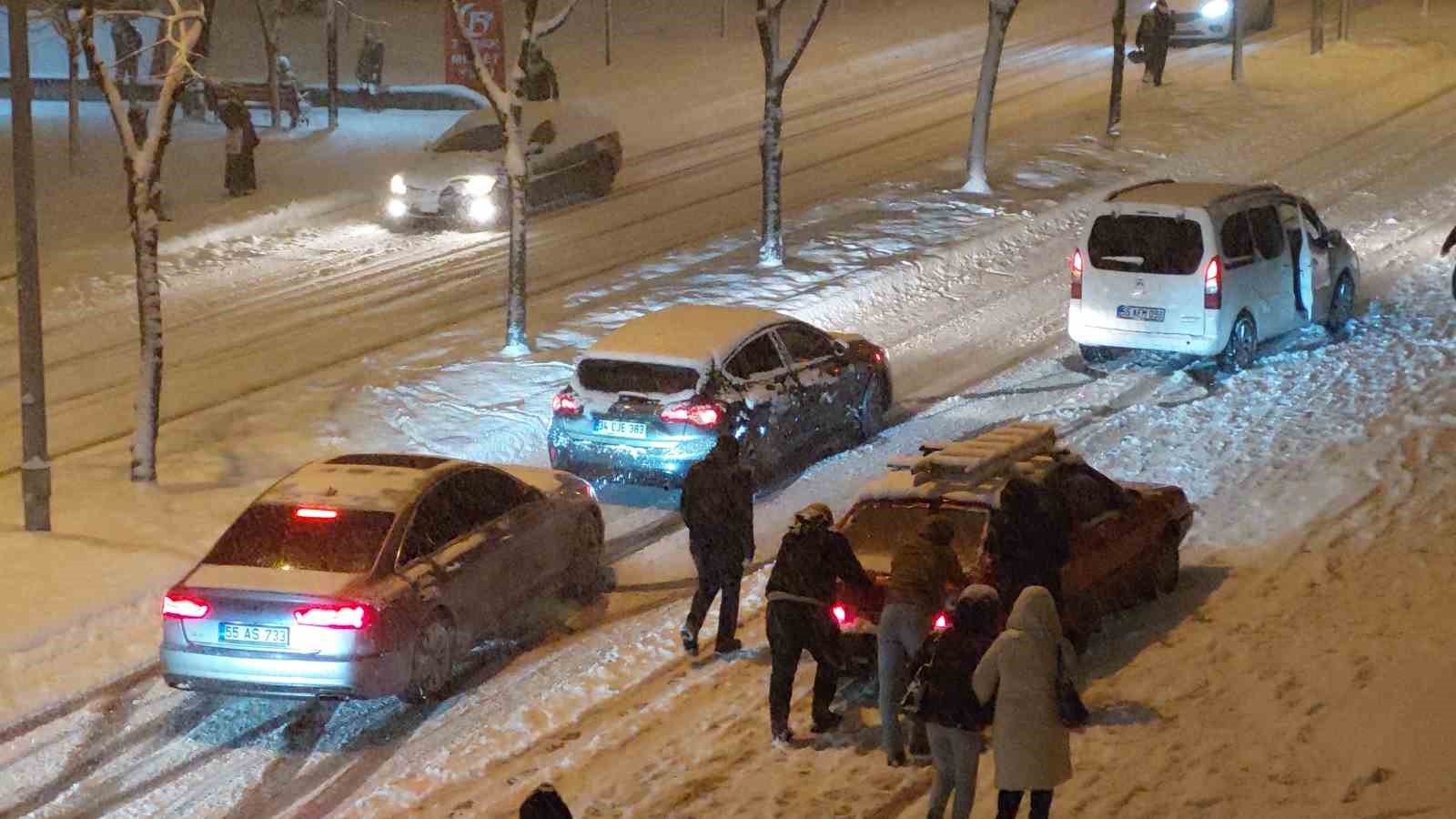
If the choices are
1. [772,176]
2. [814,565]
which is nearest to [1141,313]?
[772,176]

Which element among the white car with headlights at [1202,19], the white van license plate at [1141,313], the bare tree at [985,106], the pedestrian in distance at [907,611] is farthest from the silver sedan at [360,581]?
the white car with headlights at [1202,19]

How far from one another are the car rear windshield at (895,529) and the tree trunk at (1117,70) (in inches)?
873

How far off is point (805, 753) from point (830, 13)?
45083mm

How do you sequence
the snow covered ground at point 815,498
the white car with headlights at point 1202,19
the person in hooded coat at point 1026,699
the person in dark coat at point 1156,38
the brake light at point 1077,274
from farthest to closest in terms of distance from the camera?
the white car with headlights at point 1202,19 → the person in dark coat at point 1156,38 → the brake light at point 1077,274 → the snow covered ground at point 815,498 → the person in hooded coat at point 1026,699

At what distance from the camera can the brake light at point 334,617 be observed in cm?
1023

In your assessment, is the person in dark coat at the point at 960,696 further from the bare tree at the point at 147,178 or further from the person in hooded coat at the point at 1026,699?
the bare tree at the point at 147,178

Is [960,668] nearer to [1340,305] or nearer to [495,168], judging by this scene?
[1340,305]

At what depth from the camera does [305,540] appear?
427 inches

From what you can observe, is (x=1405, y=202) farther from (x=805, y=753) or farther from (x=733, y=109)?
(x=805, y=753)

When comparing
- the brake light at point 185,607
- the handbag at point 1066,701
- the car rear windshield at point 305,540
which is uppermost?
the handbag at point 1066,701

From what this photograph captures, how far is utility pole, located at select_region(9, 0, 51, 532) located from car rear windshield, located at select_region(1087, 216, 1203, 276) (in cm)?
1014

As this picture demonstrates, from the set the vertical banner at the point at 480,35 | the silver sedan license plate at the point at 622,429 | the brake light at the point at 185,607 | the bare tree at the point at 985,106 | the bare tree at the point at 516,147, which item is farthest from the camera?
the bare tree at the point at 985,106

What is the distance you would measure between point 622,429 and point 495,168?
1299cm

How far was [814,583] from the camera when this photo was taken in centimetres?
970
